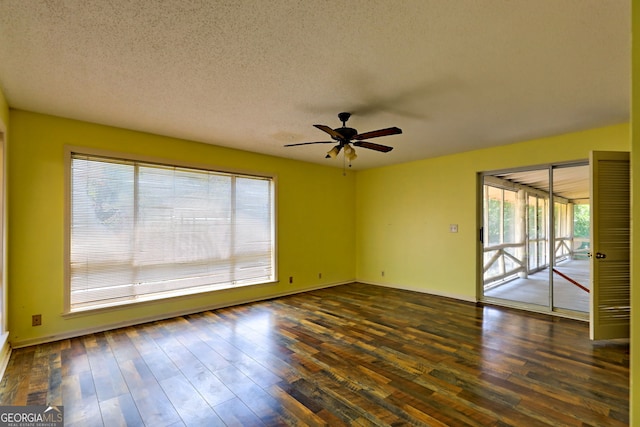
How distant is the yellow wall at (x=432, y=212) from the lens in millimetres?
4328

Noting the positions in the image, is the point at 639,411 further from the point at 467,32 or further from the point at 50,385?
the point at 50,385

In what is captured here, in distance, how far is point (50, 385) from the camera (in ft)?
7.89

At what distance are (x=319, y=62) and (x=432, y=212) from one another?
3971 mm

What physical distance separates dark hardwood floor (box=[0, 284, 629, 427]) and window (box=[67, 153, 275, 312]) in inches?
24.7

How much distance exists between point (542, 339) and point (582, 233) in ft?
5.72

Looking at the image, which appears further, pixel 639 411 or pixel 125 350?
pixel 125 350

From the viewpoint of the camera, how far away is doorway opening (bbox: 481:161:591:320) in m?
4.16

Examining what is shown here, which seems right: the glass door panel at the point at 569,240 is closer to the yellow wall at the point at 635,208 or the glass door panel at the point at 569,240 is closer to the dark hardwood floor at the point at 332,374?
the dark hardwood floor at the point at 332,374

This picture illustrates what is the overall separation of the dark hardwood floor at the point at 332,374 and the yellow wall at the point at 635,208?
1.00 m

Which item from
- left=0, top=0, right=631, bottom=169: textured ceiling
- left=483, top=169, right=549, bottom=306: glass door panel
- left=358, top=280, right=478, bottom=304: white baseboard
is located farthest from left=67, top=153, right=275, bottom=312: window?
left=483, top=169, right=549, bottom=306: glass door panel

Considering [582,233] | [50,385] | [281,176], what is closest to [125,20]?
[50,385]

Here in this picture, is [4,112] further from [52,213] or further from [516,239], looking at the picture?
[516,239]

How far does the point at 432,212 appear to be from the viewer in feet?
18.1

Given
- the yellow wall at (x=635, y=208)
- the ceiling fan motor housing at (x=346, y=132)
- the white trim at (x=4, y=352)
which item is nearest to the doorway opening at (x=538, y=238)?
the ceiling fan motor housing at (x=346, y=132)
